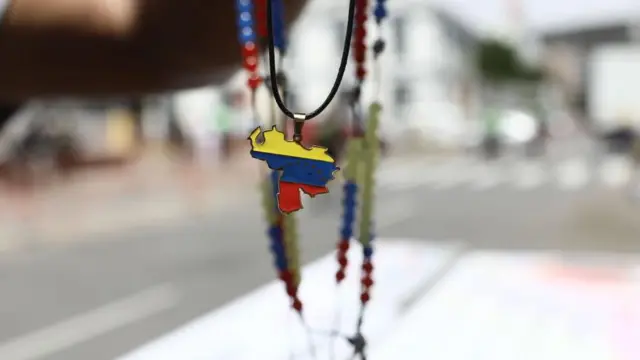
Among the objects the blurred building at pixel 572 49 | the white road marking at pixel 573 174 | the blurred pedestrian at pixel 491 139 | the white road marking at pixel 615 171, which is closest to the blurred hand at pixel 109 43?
the white road marking at pixel 573 174

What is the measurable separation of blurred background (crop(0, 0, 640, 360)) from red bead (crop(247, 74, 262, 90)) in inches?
3.5

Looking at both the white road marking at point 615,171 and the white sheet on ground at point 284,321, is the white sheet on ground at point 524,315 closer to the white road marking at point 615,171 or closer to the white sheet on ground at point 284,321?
the white sheet on ground at point 284,321

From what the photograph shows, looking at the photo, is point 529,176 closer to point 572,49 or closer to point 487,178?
point 487,178

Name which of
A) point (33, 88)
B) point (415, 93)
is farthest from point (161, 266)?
point (415, 93)

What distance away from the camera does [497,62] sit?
26203 millimetres

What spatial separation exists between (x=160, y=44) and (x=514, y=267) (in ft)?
3.59

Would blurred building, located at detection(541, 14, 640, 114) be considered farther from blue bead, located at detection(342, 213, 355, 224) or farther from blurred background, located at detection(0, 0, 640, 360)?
blue bead, located at detection(342, 213, 355, 224)

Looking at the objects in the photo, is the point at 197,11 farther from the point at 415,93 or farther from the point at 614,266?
the point at 415,93

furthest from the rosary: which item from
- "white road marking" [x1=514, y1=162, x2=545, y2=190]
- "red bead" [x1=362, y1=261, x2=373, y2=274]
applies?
"white road marking" [x1=514, y1=162, x2=545, y2=190]

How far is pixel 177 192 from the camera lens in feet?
28.9

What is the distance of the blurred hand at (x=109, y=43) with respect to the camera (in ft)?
2.24

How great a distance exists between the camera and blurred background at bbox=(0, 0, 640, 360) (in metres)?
3.44

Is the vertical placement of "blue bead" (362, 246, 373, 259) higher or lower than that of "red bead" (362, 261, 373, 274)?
higher

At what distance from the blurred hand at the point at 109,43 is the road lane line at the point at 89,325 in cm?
242
